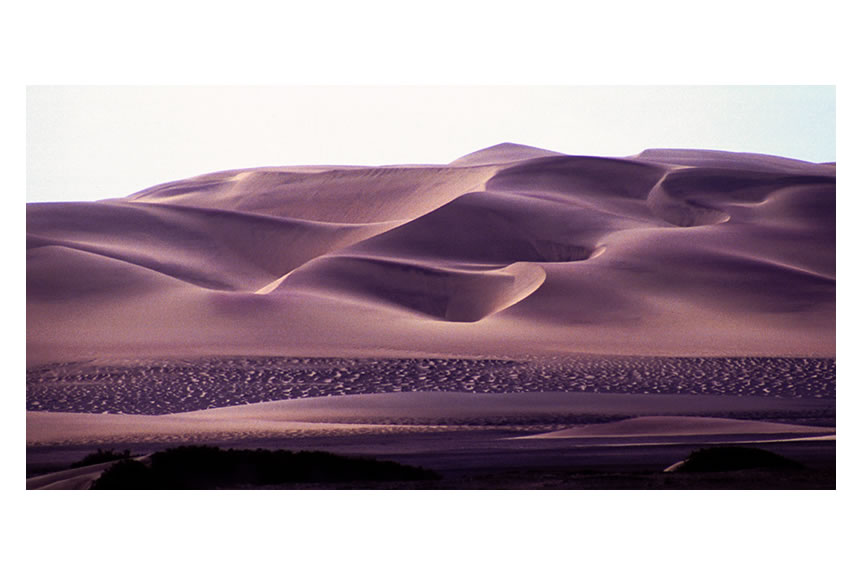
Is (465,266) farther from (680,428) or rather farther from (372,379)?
(680,428)

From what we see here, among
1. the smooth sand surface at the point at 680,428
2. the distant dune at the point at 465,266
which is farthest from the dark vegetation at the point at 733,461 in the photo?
the distant dune at the point at 465,266

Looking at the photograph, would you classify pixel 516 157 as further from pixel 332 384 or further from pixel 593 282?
pixel 332 384

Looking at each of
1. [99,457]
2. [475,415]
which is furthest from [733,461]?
[99,457]

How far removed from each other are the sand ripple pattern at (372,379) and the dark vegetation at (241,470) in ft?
18.7

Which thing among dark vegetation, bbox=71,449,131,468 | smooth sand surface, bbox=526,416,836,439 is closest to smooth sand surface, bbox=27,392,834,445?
smooth sand surface, bbox=526,416,836,439

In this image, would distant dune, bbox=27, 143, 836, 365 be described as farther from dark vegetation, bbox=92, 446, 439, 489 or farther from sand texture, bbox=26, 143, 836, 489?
dark vegetation, bbox=92, 446, 439, 489

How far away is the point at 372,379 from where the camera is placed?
58.6ft

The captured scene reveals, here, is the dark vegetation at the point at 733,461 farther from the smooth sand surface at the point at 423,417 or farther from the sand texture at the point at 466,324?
the smooth sand surface at the point at 423,417

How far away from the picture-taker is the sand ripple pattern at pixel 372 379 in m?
16.9

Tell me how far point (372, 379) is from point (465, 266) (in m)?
10.4

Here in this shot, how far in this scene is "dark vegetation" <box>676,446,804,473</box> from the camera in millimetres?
11211

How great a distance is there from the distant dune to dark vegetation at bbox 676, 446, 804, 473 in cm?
840

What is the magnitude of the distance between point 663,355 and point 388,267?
29.2ft
